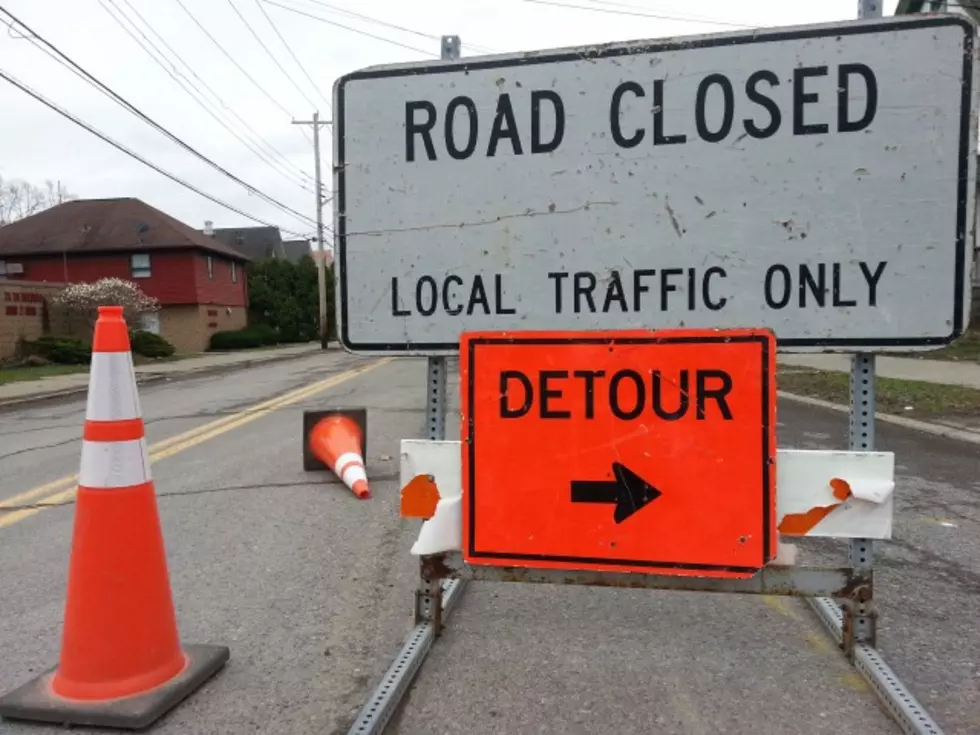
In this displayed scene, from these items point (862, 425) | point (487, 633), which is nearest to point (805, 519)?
point (862, 425)

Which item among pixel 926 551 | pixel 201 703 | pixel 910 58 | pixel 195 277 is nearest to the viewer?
pixel 910 58

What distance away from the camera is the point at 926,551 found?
4203 mm

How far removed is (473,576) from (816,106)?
1932 mm

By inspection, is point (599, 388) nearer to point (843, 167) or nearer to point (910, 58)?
point (843, 167)

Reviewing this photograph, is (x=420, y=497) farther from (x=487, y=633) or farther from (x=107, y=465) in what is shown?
(x=107, y=465)

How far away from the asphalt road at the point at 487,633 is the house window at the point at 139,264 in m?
33.3

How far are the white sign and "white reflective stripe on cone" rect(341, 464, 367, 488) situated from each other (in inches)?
120

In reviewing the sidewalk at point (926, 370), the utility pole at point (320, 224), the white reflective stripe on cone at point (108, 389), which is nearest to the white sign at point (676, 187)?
the white reflective stripe on cone at point (108, 389)

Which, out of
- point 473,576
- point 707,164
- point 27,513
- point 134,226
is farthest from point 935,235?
point 134,226

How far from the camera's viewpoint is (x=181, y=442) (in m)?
8.12

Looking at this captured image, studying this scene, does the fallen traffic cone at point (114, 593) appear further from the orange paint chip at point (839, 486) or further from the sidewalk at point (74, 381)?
the sidewalk at point (74, 381)

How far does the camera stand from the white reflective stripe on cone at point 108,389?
2822 mm

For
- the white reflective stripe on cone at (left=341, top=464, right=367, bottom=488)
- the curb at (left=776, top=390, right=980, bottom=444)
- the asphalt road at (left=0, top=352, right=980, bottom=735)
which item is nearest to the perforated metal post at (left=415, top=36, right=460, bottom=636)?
the asphalt road at (left=0, top=352, right=980, bottom=735)

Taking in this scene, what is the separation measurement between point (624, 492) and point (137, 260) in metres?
38.1
